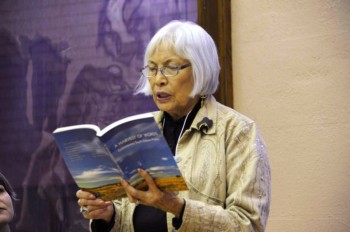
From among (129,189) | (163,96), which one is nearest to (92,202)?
(129,189)

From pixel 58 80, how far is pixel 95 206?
1971 millimetres

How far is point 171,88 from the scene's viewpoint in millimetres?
2730

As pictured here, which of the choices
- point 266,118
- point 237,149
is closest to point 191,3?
point 266,118

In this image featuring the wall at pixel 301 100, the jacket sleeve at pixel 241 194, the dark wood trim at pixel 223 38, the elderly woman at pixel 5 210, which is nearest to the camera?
the jacket sleeve at pixel 241 194

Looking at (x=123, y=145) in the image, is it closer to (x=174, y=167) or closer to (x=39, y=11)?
(x=174, y=167)

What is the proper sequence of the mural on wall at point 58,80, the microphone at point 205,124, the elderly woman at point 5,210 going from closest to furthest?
the microphone at point 205,124 → the elderly woman at point 5,210 → the mural on wall at point 58,80

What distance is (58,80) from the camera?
4.36m

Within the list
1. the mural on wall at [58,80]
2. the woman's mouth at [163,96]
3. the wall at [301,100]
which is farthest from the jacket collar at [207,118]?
the mural on wall at [58,80]

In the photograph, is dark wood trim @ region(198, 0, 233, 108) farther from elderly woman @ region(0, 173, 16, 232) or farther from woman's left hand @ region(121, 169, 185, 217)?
woman's left hand @ region(121, 169, 185, 217)

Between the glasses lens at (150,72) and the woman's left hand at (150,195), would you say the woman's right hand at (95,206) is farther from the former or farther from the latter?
the glasses lens at (150,72)

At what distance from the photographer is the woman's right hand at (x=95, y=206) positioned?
2.47 m

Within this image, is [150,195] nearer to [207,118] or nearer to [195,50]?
[207,118]

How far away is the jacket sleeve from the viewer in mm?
2405

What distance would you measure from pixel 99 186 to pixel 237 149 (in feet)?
1.75
